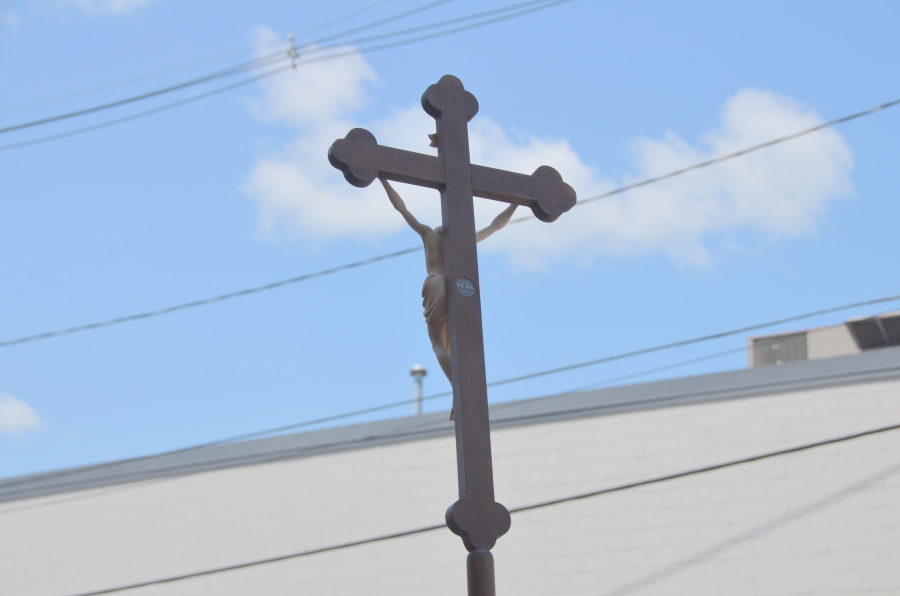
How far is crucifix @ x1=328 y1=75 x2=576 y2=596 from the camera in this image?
4344 millimetres

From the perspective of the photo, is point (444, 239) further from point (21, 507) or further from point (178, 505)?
point (21, 507)

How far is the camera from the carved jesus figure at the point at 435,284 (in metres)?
4.89

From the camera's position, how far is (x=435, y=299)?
4.88 meters

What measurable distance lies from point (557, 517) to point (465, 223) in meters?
5.82

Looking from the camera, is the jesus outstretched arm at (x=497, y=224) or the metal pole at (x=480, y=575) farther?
the jesus outstretched arm at (x=497, y=224)

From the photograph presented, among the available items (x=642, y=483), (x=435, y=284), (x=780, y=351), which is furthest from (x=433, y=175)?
(x=780, y=351)

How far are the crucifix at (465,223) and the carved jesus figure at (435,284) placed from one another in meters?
0.07

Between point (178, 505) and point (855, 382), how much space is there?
24.3 feet

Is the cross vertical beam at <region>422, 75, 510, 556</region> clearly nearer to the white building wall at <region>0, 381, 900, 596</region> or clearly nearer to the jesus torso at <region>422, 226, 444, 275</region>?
the jesus torso at <region>422, 226, 444, 275</region>

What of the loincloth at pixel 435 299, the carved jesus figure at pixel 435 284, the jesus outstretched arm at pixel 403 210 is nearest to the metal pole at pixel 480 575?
the carved jesus figure at pixel 435 284

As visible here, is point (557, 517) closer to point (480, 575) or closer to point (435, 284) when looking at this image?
point (435, 284)

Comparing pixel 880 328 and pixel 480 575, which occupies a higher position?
pixel 880 328

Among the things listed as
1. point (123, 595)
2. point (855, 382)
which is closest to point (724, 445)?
point (855, 382)

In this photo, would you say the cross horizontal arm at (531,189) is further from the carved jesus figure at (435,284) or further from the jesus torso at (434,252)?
the jesus torso at (434,252)
